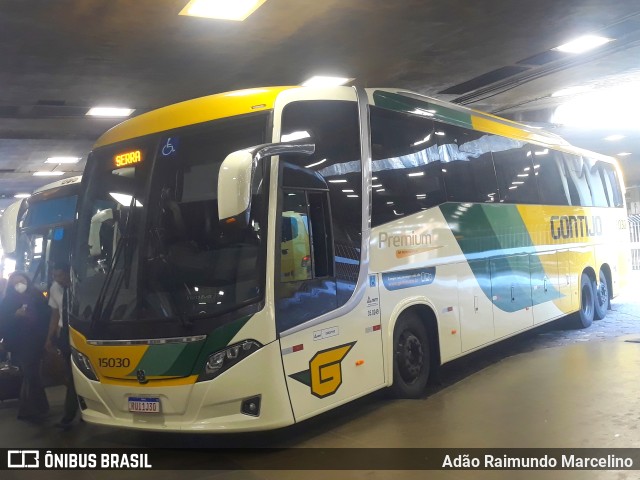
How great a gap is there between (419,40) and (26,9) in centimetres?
600

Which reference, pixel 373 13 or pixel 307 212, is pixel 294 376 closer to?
pixel 307 212

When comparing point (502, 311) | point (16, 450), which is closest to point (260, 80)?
point (502, 311)

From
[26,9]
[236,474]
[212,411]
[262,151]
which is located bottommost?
[236,474]

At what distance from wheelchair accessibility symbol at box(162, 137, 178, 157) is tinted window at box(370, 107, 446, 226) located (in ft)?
7.23

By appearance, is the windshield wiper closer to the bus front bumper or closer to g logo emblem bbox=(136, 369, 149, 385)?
g logo emblem bbox=(136, 369, 149, 385)

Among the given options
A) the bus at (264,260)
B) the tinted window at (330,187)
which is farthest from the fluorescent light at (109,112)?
the tinted window at (330,187)

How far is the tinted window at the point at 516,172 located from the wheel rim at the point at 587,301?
290cm

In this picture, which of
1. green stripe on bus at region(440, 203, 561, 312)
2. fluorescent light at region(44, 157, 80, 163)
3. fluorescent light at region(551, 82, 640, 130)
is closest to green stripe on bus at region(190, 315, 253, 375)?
green stripe on bus at region(440, 203, 561, 312)

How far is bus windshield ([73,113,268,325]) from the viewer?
5.85m

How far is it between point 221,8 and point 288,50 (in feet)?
7.15

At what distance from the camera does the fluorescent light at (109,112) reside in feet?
45.7

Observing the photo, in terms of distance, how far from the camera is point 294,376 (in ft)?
19.8

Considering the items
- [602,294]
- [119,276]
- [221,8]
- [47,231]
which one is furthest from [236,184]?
[602,294]

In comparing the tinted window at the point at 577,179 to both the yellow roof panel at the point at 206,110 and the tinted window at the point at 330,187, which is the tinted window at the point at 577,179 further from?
the yellow roof panel at the point at 206,110
